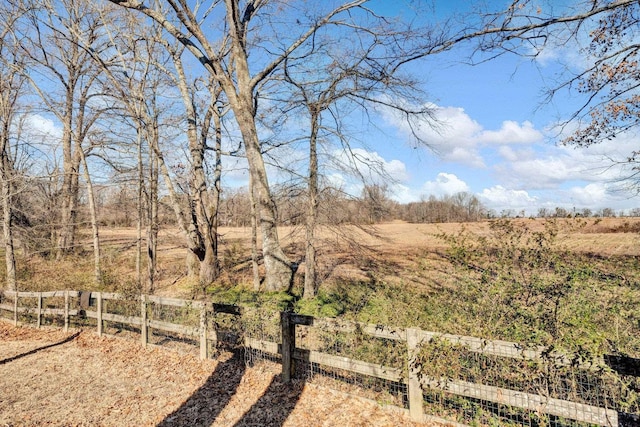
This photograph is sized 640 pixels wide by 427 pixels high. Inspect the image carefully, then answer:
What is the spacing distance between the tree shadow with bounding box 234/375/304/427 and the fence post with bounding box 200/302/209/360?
63.3 inches

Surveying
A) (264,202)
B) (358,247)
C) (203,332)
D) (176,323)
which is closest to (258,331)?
(203,332)

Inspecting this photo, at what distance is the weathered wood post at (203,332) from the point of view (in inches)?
266

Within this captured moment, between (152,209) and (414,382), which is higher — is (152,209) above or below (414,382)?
above

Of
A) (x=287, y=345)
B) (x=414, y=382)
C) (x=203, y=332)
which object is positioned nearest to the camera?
(x=414, y=382)

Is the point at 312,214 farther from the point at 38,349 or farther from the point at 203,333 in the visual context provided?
the point at 38,349

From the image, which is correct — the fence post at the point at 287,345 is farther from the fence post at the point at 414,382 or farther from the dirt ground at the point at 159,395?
the fence post at the point at 414,382

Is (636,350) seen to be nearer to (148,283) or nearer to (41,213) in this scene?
(148,283)

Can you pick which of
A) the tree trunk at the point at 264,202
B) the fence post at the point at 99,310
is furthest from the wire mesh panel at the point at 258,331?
the tree trunk at the point at 264,202

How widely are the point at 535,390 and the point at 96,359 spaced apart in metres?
7.47

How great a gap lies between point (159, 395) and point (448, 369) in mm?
4155

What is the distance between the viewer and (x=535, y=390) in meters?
4.20

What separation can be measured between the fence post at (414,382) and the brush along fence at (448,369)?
12mm

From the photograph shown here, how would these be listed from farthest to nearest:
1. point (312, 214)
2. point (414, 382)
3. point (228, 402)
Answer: point (312, 214) → point (228, 402) → point (414, 382)

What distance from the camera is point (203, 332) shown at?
22.4 ft
